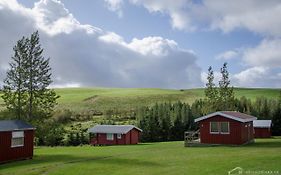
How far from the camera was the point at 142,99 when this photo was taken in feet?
381

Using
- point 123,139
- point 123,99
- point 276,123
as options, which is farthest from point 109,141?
point 123,99

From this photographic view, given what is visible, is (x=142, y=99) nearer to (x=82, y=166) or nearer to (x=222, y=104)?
(x=222, y=104)

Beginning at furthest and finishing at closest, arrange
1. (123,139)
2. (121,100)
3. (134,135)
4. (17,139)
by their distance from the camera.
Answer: (121,100)
(134,135)
(123,139)
(17,139)

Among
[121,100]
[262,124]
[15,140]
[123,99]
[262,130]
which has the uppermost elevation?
[123,99]

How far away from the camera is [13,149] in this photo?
33.0m

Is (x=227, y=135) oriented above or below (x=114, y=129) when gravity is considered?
above

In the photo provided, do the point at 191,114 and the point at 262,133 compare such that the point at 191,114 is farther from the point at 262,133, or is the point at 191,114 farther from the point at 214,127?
the point at 214,127

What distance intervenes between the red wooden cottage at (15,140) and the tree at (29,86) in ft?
37.3

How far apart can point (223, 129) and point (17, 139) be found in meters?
21.8

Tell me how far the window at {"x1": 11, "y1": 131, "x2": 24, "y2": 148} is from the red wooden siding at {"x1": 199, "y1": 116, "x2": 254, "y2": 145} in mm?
19611

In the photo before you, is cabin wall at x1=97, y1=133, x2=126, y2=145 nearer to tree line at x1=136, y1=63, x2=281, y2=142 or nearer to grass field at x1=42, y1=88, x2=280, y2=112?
tree line at x1=136, y1=63, x2=281, y2=142

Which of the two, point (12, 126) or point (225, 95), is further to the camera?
point (225, 95)

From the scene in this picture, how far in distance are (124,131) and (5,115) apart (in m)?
20.5

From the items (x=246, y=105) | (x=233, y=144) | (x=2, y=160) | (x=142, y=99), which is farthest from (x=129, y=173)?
(x=142, y=99)
